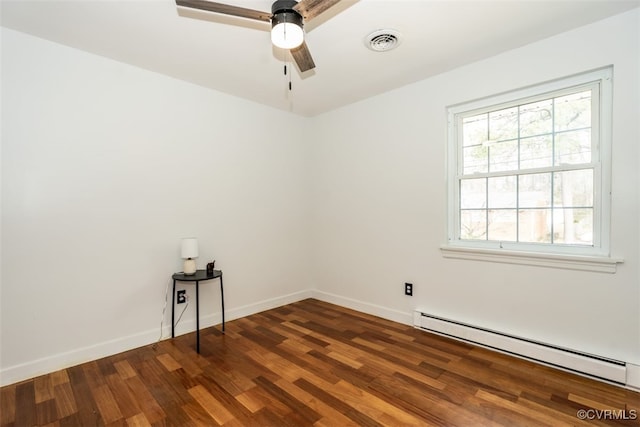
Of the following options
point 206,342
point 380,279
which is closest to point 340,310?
point 380,279

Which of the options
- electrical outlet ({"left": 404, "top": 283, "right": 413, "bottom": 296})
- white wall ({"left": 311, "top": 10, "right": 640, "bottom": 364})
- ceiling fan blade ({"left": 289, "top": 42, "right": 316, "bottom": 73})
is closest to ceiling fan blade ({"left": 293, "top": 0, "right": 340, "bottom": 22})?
ceiling fan blade ({"left": 289, "top": 42, "right": 316, "bottom": 73})

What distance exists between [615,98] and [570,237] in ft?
3.31

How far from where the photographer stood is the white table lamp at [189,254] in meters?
2.80

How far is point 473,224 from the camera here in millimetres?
2818

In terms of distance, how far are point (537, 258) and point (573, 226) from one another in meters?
0.35

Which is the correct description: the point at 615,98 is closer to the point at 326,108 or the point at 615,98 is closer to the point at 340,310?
the point at 326,108

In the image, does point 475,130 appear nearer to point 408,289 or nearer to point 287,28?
point 408,289

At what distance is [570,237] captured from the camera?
230 cm

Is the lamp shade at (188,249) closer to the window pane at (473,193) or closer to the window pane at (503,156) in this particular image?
the window pane at (473,193)

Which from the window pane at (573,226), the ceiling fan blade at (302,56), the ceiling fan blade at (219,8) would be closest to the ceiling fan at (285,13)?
the ceiling fan blade at (219,8)

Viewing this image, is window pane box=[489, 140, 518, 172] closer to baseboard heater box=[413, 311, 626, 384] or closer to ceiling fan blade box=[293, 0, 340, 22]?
baseboard heater box=[413, 311, 626, 384]

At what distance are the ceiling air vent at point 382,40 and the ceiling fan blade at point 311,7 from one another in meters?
0.76

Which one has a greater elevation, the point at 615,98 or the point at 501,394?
the point at 615,98

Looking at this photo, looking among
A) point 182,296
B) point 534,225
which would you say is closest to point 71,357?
point 182,296
